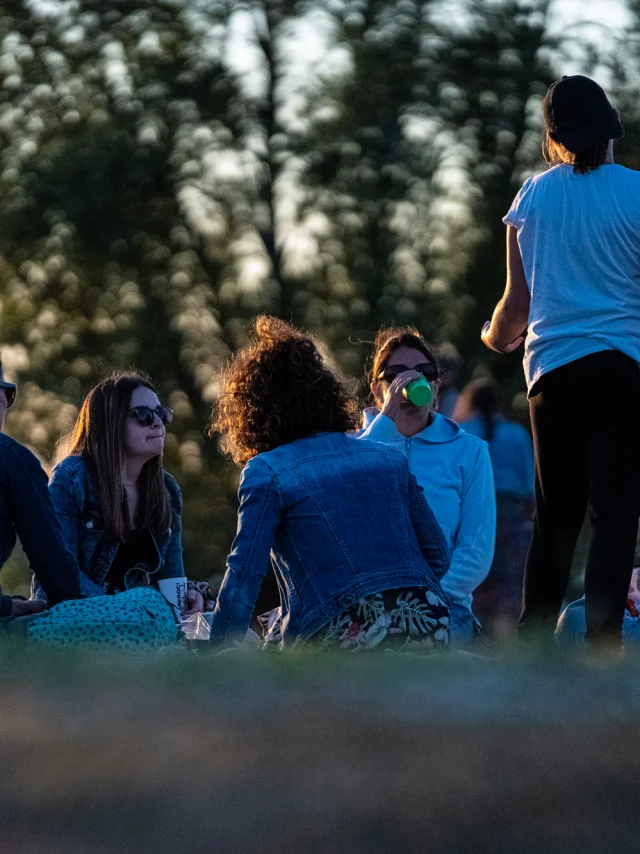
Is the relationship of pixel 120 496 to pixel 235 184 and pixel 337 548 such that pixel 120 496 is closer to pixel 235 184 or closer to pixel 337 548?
pixel 337 548

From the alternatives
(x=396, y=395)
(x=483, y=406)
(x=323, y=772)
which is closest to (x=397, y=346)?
(x=396, y=395)

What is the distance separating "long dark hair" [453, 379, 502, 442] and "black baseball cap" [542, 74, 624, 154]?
334 centimetres

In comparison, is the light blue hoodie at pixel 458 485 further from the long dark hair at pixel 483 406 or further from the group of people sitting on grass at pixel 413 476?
the long dark hair at pixel 483 406

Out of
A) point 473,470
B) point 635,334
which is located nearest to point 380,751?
point 635,334

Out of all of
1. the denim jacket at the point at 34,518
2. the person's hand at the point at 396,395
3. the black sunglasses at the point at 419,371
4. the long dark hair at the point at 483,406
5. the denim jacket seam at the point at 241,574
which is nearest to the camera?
the denim jacket seam at the point at 241,574

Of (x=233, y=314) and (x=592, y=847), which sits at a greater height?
(x=592, y=847)

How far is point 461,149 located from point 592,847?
13895 millimetres

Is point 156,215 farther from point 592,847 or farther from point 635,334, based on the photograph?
point 592,847

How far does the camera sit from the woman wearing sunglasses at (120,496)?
216 inches

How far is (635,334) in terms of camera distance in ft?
12.9

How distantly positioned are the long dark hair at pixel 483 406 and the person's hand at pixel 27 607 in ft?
10.9

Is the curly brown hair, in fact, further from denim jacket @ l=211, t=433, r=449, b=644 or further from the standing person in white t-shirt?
the standing person in white t-shirt

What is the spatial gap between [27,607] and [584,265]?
214cm

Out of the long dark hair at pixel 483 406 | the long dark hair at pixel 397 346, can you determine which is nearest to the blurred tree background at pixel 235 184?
the long dark hair at pixel 483 406
